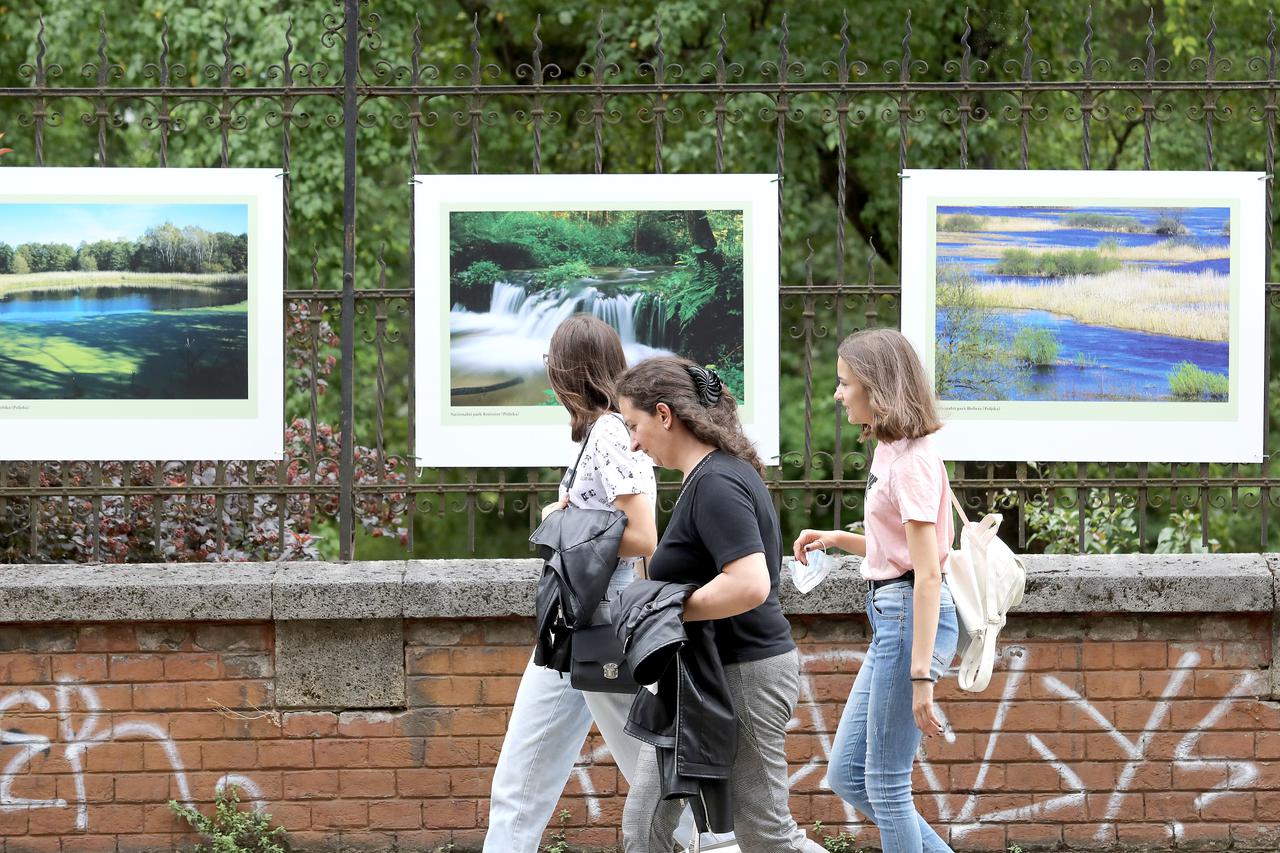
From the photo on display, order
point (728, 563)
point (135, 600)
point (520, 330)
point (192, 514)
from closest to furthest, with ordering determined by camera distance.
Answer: point (728, 563) < point (135, 600) < point (520, 330) < point (192, 514)

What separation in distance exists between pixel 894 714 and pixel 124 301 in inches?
121

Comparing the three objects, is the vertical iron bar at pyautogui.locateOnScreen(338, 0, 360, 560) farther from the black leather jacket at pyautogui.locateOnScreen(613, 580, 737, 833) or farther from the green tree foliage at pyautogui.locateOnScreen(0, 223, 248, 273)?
the black leather jacket at pyautogui.locateOnScreen(613, 580, 737, 833)

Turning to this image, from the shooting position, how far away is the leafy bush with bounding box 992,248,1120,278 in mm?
5117

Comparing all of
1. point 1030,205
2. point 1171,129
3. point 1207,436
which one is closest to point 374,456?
point 1030,205

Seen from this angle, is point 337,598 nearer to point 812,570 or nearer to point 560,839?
point 560,839

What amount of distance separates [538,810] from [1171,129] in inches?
362

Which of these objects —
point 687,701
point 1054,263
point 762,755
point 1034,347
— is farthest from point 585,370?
point 1054,263

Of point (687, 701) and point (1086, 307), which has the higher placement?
point (1086, 307)

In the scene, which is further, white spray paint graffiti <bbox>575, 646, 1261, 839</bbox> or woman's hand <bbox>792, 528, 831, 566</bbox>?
white spray paint graffiti <bbox>575, 646, 1261, 839</bbox>

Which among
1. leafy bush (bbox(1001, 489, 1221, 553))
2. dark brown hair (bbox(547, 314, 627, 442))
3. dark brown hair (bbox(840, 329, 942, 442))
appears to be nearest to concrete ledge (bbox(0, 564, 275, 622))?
dark brown hair (bbox(547, 314, 627, 442))

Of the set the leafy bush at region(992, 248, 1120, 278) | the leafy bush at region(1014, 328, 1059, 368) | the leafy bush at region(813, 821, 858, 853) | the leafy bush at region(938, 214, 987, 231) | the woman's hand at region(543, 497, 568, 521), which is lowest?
the leafy bush at region(813, 821, 858, 853)

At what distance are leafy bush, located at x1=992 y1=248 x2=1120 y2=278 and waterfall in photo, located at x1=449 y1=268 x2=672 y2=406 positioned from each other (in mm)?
1246

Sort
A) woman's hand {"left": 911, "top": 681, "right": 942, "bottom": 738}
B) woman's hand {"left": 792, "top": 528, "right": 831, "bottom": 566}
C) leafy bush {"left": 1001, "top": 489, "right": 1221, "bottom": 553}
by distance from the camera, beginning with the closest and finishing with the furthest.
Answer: woman's hand {"left": 911, "top": 681, "right": 942, "bottom": 738} < woman's hand {"left": 792, "top": 528, "right": 831, "bottom": 566} < leafy bush {"left": 1001, "top": 489, "right": 1221, "bottom": 553}

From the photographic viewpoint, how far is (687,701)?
3287 millimetres
